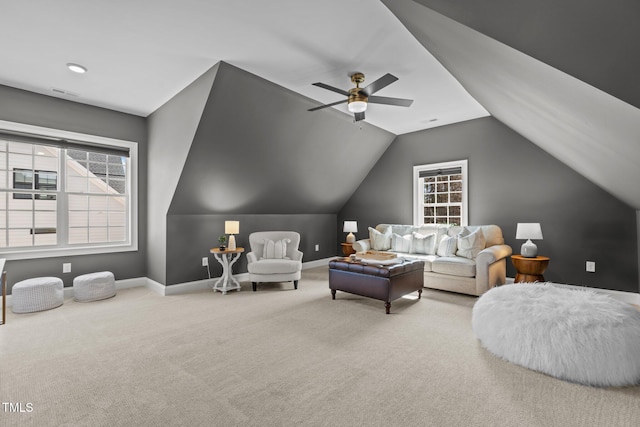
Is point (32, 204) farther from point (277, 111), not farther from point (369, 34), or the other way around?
point (369, 34)

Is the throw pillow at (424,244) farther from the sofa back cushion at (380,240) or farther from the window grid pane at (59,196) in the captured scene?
the window grid pane at (59,196)

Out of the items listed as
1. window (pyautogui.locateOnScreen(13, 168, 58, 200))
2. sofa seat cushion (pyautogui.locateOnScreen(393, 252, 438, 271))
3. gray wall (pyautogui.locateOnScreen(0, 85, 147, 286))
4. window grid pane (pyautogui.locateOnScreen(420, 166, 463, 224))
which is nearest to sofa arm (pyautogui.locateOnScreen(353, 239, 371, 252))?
sofa seat cushion (pyautogui.locateOnScreen(393, 252, 438, 271))

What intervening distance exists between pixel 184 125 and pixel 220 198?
1333 mm

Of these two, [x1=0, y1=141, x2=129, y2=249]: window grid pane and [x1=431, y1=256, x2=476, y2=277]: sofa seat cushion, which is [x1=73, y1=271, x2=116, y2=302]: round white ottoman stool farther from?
[x1=431, y1=256, x2=476, y2=277]: sofa seat cushion

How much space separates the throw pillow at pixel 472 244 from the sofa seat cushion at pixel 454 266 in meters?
0.12

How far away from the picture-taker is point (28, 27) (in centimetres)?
256

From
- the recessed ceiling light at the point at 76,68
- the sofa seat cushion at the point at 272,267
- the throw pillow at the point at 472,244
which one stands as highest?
the recessed ceiling light at the point at 76,68

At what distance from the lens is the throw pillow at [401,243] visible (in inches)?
208

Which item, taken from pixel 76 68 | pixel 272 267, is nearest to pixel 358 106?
pixel 272 267

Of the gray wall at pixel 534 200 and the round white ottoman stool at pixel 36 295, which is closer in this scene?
the round white ottoman stool at pixel 36 295

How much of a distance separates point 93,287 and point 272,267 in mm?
2485

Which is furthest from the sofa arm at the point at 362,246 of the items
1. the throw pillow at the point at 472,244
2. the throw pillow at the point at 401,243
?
the throw pillow at the point at 472,244

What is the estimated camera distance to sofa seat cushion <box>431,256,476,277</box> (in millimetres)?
4203

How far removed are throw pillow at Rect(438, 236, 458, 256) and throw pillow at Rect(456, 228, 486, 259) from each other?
12 cm
